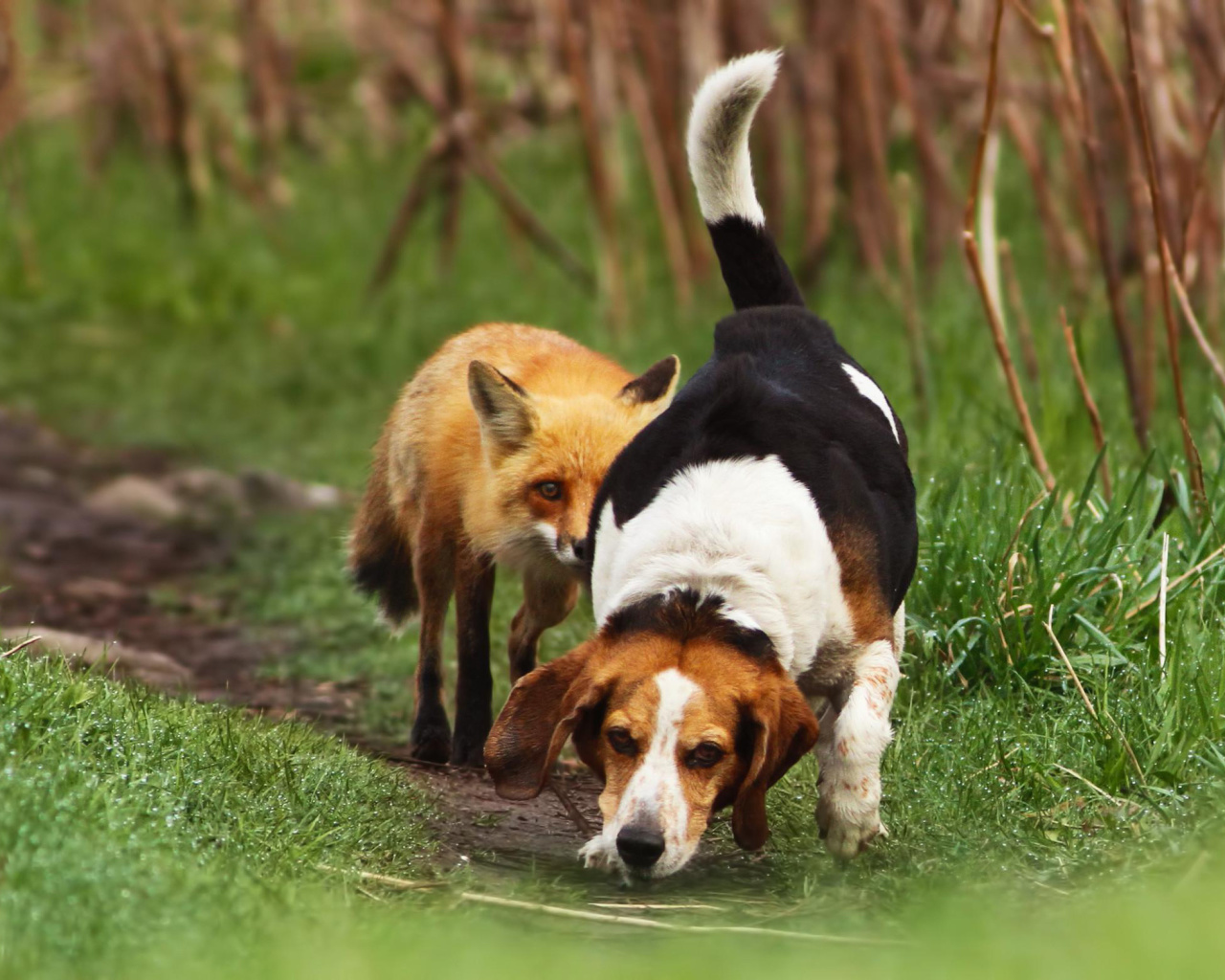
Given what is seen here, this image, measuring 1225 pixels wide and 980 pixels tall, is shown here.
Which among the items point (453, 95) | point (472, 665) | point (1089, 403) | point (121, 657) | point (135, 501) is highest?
point (453, 95)

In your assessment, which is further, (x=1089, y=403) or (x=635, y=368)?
(x=635, y=368)

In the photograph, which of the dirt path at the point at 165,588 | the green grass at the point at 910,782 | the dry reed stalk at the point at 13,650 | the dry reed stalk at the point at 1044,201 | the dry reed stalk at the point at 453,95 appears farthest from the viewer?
the dry reed stalk at the point at 453,95

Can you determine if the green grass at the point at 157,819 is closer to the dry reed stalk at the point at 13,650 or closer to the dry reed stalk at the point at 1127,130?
the dry reed stalk at the point at 13,650

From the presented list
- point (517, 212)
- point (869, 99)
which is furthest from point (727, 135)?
point (517, 212)

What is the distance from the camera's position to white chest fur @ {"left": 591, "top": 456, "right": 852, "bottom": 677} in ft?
11.6

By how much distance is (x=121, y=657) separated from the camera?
5.46 metres

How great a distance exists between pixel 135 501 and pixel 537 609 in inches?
139

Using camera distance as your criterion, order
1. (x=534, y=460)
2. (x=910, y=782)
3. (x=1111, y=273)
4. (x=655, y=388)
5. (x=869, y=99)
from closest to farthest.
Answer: (x=910, y=782), (x=534, y=460), (x=655, y=388), (x=1111, y=273), (x=869, y=99)

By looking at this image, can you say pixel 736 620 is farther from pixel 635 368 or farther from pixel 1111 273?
pixel 635 368

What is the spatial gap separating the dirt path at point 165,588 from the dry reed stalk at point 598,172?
2.53 metres

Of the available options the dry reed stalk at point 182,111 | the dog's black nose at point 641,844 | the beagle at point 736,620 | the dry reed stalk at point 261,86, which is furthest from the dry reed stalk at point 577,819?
the dry reed stalk at point 261,86

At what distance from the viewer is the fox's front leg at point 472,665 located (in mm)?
4777

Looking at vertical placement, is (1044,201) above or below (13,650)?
above

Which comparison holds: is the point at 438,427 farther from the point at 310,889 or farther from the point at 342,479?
the point at 342,479
